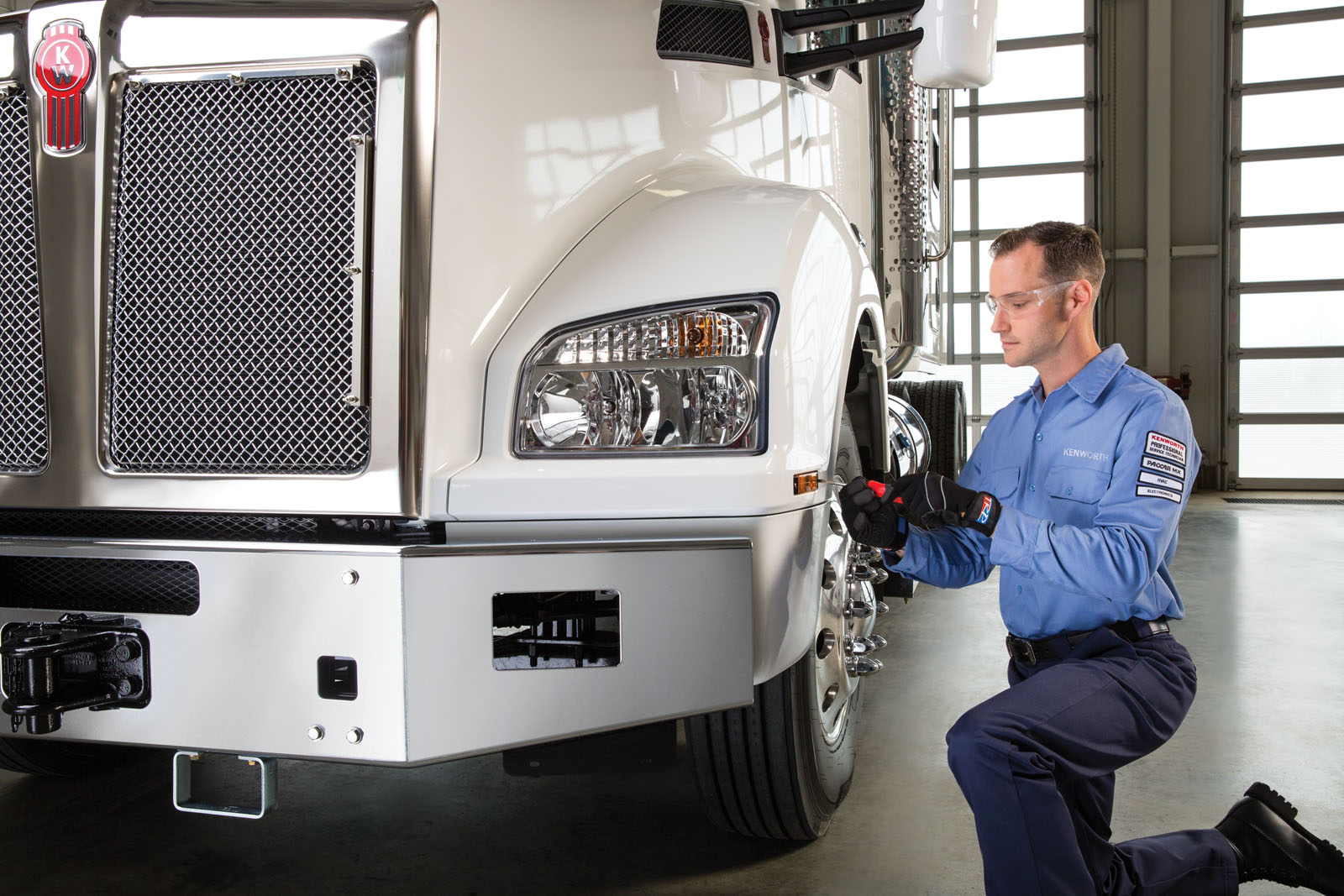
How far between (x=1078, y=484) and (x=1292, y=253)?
43.1 ft

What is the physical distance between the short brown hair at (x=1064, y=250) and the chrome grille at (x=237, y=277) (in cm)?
120

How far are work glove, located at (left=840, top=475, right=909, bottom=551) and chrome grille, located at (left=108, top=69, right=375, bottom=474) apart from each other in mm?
892

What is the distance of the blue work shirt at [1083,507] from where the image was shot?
5.89 ft

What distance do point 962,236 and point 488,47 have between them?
42.5ft

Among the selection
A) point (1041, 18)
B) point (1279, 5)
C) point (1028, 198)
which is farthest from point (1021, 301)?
point (1279, 5)

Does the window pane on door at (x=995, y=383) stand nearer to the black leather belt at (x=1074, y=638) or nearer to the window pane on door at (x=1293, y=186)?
the window pane on door at (x=1293, y=186)

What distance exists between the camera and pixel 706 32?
2240 mm

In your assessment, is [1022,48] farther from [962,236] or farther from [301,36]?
[301,36]

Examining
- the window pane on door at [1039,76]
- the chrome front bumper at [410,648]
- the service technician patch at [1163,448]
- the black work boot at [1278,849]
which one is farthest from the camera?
the window pane on door at [1039,76]

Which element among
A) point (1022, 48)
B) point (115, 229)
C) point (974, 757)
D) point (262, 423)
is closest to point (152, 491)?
point (262, 423)

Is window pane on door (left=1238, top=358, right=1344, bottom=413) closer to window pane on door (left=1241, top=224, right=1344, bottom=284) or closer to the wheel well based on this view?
window pane on door (left=1241, top=224, right=1344, bottom=284)

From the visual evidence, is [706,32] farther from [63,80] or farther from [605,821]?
[605,821]

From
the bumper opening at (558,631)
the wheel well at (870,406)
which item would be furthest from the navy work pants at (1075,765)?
the wheel well at (870,406)

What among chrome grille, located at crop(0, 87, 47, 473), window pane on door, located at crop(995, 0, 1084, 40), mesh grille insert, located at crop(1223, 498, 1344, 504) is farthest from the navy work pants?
window pane on door, located at crop(995, 0, 1084, 40)
